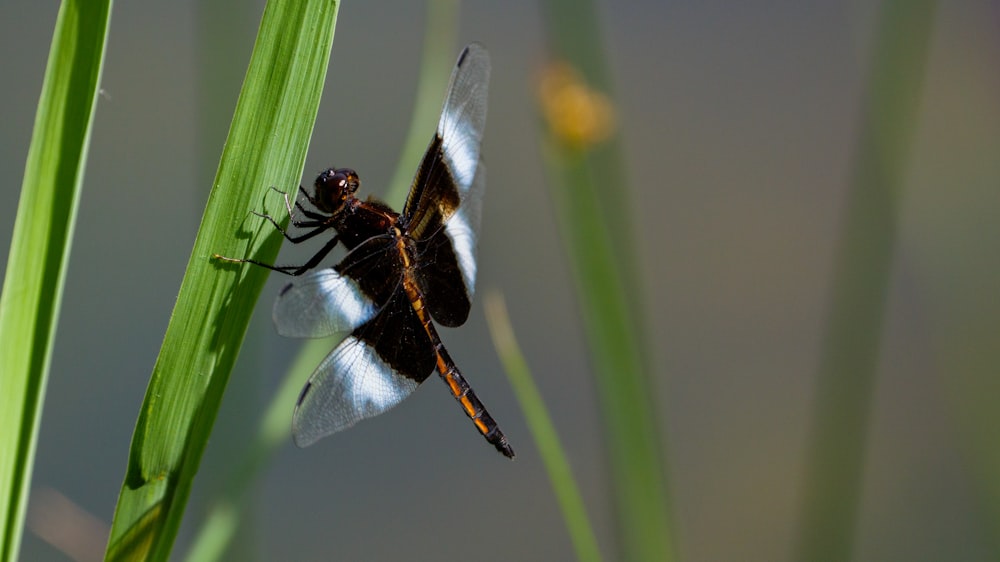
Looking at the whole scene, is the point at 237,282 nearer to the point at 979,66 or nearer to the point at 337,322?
the point at 337,322

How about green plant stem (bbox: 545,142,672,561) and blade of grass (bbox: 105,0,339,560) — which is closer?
blade of grass (bbox: 105,0,339,560)

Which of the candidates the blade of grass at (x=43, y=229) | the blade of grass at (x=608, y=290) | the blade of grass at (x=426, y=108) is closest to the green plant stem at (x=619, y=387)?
the blade of grass at (x=608, y=290)

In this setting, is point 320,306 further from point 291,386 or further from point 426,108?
point 426,108

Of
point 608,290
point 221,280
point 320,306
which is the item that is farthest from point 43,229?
point 608,290

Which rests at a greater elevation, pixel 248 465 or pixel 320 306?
pixel 320 306

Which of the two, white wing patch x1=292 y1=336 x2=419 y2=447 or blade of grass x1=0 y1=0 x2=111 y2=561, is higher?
blade of grass x1=0 y1=0 x2=111 y2=561

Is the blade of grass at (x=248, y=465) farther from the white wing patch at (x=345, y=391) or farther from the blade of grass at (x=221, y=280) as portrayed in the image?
the blade of grass at (x=221, y=280)

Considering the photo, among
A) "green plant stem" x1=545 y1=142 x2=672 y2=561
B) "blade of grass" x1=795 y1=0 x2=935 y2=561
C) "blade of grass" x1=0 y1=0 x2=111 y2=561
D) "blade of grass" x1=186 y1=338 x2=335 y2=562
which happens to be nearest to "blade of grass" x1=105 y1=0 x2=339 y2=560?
"blade of grass" x1=0 y1=0 x2=111 y2=561

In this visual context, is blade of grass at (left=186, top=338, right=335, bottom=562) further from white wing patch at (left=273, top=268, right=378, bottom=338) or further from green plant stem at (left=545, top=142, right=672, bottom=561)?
green plant stem at (left=545, top=142, right=672, bottom=561)
